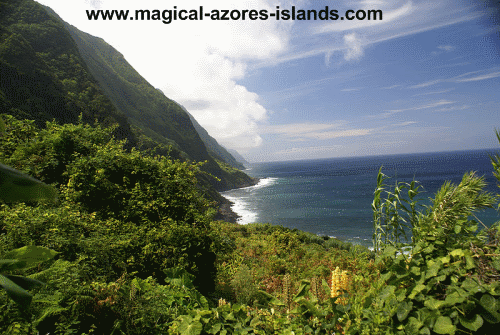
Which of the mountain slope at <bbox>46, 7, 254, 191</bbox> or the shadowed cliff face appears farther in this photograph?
the mountain slope at <bbox>46, 7, 254, 191</bbox>

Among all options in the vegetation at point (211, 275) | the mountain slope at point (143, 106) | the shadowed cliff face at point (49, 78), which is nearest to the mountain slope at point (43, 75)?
the shadowed cliff face at point (49, 78)

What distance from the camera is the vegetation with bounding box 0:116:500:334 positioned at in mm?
1771

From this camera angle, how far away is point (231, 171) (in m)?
100

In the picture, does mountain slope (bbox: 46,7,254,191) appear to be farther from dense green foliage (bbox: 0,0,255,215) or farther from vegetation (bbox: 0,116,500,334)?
vegetation (bbox: 0,116,500,334)

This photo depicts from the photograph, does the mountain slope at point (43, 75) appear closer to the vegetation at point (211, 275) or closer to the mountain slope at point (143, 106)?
the mountain slope at point (143, 106)

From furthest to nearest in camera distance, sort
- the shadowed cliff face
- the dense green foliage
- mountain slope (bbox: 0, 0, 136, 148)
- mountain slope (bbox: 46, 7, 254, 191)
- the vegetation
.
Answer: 1. mountain slope (bbox: 46, 7, 254, 191)
2. the shadowed cliff face
3. the dense green foliage
4. mountain slope (bbox: 0, 0, 136, 148)
5. the vegetation

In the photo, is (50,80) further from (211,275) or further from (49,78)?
(211,275)

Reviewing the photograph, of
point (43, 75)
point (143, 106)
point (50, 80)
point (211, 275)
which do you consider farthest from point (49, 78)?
point (143, 106)

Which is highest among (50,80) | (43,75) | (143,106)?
(143,106)

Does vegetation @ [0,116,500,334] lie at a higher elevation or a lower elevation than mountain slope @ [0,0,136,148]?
lower

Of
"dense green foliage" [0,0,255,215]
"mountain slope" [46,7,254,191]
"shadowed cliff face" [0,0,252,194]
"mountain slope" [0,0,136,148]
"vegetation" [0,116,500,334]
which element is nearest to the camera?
"vegetation" [0,116,500,334]

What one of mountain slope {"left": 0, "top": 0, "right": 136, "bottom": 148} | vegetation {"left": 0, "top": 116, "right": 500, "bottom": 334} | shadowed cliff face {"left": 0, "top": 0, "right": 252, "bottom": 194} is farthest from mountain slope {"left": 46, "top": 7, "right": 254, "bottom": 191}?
vegetation {"left": 0, "top": 116, "right": 500, "bottom": 334}

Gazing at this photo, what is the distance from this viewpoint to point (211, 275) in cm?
532

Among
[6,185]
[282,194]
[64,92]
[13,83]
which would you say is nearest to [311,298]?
[6,185]
